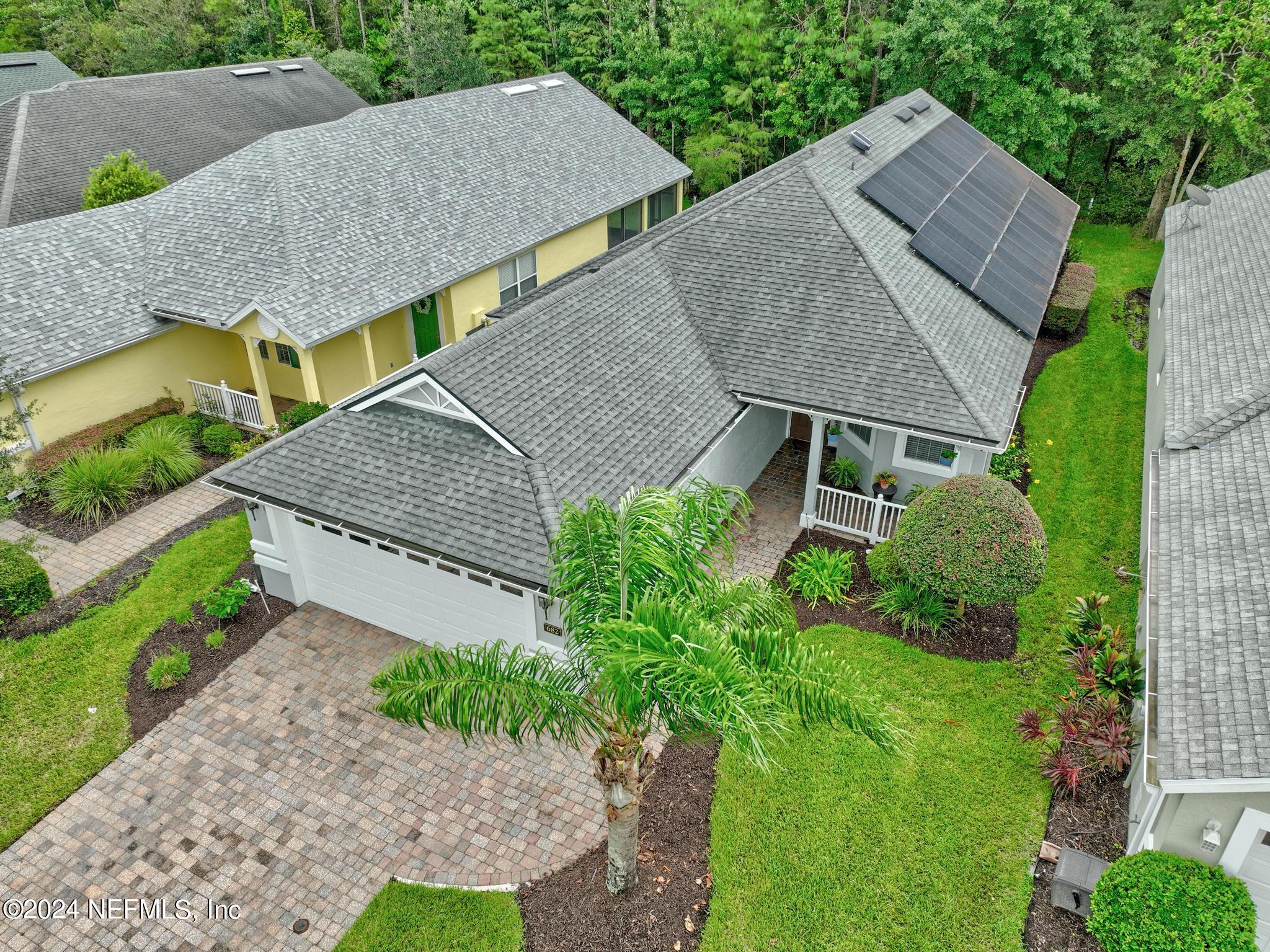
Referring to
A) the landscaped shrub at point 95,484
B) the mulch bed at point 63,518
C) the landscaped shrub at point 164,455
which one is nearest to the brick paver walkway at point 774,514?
the landscaped shrub at point 164,455

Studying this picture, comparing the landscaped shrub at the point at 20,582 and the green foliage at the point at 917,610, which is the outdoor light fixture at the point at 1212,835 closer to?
the green foliage at the point at 917,610

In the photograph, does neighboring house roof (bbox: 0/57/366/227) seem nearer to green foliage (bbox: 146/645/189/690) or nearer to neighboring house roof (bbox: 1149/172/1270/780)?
green foliage (bbox: 146/645/189/690)

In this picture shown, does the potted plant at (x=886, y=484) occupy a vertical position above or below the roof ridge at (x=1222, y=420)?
below

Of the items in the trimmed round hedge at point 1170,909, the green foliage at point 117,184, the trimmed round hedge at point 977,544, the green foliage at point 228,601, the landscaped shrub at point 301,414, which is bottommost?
the green foliage at point 228,601

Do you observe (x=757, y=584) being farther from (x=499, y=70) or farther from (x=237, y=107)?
(x=499, y=70)

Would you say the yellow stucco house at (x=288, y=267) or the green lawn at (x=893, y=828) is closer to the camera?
the green lawn at (x=893, y=828)

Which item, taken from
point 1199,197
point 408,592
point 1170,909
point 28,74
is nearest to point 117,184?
point 408,592

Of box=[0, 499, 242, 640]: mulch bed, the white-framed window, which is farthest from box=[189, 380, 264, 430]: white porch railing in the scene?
the white-framed window

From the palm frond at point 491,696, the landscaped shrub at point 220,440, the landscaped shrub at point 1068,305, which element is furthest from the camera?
the landscaped shrub at point 1068,305

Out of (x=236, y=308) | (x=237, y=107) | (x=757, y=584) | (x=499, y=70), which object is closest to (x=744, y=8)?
(x=499, y=70)
